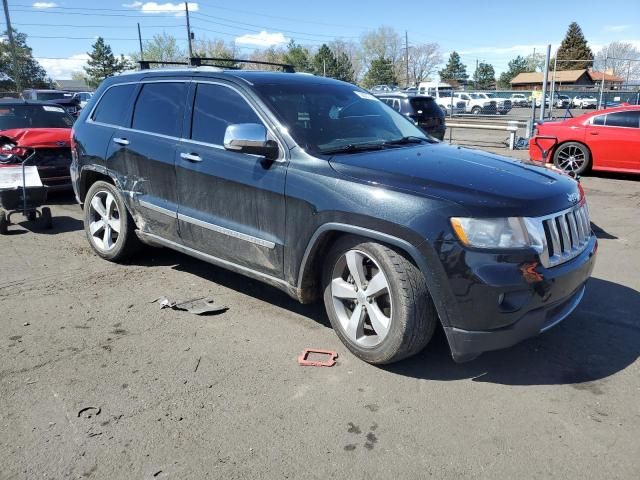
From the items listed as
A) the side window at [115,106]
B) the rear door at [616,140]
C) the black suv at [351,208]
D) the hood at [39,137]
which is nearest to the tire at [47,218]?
the hood at [39,137]

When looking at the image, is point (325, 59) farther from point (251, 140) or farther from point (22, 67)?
point (251, 140)

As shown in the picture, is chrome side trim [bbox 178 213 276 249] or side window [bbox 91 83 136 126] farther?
side window [bbox 91 83 136 126]

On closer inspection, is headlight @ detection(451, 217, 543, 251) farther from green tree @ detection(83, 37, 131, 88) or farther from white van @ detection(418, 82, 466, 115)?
green tree @ detection(83, 37, 131, 88)

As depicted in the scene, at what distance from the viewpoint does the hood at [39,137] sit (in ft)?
25.9

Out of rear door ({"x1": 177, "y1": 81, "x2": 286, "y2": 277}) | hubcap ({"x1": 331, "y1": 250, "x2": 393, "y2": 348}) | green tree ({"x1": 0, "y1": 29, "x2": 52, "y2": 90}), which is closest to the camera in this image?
hubcap ({"x1": 331, "y1": 250, "x2": 393, "y2": 348})

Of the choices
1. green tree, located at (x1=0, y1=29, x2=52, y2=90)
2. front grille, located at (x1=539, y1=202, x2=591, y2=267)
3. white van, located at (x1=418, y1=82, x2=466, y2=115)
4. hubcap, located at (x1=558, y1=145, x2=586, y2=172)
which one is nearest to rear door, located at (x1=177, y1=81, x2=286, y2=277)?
front grille, located at (x1=539, y1=202, x2=591, y2=267)

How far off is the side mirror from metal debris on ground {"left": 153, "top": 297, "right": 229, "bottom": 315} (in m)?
1.36

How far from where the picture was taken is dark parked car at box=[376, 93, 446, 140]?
14.7 metres

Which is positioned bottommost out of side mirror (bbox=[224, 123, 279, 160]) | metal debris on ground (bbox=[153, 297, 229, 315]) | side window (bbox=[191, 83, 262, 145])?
metal debris on ground (bbox=[153, 297, 229, 315])

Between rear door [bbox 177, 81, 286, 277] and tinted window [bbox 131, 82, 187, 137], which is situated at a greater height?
tinted window [bbox 131, 82, 187, 137]

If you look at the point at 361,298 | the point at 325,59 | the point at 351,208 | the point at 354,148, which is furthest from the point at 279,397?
the point at 325,59

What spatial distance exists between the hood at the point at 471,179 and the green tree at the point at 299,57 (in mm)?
67548

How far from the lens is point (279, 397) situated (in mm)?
3127

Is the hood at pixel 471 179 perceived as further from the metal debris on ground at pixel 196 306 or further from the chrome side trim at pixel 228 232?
the metal debris on ground at pixel 196 306
